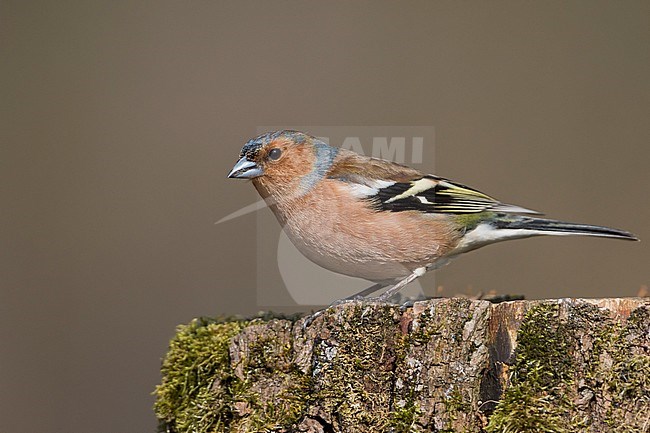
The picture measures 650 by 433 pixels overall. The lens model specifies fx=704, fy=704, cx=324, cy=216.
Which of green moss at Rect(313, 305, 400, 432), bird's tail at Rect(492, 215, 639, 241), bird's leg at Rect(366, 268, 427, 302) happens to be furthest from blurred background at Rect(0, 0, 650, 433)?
green moss at Rect(313, 305, 400, 432)

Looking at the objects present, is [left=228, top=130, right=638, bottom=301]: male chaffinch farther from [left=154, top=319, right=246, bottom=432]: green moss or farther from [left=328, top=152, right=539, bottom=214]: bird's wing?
[left=154, top=319, right=246, bottom=432]: green moss

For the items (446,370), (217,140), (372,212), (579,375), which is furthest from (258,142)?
(217,140)

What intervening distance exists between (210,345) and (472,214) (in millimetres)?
1456

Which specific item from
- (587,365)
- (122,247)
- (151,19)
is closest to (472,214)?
(587,365)

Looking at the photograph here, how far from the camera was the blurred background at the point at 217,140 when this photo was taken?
677cm

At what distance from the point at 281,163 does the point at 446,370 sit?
5.14 ft

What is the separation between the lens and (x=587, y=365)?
7.00 feet

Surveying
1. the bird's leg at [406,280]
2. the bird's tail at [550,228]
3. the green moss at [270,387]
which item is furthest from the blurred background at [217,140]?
the green moss at [270,387]

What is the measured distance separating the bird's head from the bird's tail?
36.0 inches

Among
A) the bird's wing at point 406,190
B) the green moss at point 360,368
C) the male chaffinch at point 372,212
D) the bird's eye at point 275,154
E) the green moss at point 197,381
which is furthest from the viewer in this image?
the bird's eye at point 275,154

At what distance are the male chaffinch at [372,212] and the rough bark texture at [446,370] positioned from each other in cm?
84

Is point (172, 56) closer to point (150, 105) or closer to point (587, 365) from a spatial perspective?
point (150, 105)

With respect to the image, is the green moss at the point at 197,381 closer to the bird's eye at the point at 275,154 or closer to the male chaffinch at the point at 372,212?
the male chaffinch at the point at 372,212

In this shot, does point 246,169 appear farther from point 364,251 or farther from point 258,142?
point 364,251
